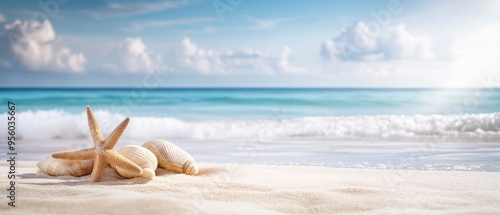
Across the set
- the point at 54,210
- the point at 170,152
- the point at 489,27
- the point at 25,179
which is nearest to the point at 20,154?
the point at 25,179

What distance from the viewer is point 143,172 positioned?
3680 mm

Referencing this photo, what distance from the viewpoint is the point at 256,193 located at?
10.7ft

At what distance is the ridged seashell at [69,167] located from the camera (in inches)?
156

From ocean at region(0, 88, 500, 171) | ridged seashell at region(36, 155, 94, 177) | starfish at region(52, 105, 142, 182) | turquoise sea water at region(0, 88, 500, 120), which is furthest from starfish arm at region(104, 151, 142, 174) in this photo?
turquoise sea water at region(0, 88, 500, 120)

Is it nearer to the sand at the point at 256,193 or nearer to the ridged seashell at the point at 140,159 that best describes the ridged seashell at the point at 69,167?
the sand at the point at 256,193

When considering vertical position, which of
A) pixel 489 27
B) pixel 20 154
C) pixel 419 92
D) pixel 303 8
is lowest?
pixel 20 154

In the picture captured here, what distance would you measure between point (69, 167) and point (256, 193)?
5.47 ft

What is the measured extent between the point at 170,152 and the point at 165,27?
19816 mm

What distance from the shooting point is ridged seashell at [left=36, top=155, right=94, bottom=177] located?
3969 millimetres

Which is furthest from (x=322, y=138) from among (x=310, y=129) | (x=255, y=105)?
(x=255, y=105)

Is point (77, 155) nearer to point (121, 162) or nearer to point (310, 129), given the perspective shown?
point (121, 162)

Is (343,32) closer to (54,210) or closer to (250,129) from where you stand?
(250,129)

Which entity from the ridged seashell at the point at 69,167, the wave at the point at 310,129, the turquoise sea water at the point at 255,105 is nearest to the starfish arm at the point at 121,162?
the ridged seashell at the point at 69,167

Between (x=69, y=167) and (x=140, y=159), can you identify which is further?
(x=69, y=167)
